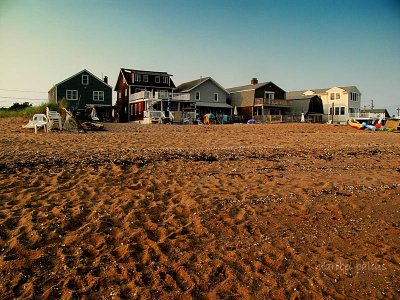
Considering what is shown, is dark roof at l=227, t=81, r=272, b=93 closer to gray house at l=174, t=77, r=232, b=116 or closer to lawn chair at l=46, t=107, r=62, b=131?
gray house at l=174, t=77, r=232, b=116

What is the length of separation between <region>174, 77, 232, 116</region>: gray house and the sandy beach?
Answer: 3858 centimetres

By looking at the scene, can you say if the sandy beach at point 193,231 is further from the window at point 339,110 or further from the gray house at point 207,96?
the window at point 339,110

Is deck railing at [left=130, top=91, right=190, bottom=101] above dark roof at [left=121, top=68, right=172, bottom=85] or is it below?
below

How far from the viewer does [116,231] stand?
176 inches

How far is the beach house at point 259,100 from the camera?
47.7m

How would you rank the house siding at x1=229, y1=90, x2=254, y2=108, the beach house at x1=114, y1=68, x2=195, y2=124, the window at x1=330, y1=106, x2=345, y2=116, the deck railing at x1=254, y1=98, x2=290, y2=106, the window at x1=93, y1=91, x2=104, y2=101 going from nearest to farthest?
the beach house at x1=114, y1=68, x2=195, y2=124 → the window at x1=93, y1=91, x2=104, y2=101 → the deck railing at x1=254, y1=98, x2=290, y2=106 → the house siding at x1=229, y1=90, x2=254, y2=108 → the window at x1=330, y1=106, x2=345, y2=116

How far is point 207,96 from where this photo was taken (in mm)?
47219

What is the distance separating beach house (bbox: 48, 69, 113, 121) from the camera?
4284cm

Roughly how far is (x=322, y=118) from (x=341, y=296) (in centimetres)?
5576

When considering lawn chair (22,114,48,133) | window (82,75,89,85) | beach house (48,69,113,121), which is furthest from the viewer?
window (82,75,89,85)

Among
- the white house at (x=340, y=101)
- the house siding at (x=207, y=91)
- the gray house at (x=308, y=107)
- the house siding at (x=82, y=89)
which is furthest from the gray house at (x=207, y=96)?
the white house at (x=340, y=101)

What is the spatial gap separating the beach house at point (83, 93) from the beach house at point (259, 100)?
18737 mm

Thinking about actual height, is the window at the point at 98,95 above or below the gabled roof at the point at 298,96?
below

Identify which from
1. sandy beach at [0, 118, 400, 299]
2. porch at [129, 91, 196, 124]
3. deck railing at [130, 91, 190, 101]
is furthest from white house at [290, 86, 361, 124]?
sandy beach at [0, 118, 400, 299]
